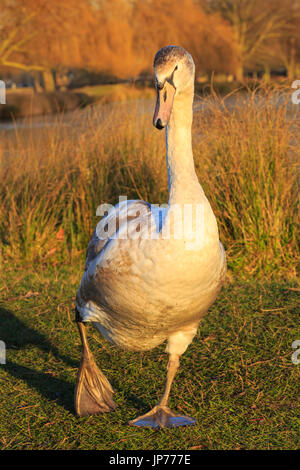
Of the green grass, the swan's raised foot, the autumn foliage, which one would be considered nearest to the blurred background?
the autumn foliage

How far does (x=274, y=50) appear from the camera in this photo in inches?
1378

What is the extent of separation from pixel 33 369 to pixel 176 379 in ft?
3.51

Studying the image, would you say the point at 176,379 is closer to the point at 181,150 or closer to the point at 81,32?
the point at 181,150

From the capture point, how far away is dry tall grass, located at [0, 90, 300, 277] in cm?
541

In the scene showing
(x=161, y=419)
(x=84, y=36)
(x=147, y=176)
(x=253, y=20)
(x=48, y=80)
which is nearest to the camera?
(x=161, y=419)

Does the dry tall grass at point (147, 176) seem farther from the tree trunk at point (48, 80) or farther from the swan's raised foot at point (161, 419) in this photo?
the tree trunk at point (48, 80)

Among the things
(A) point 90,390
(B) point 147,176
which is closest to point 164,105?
(A) point 90,390

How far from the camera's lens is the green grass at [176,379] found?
295 cm

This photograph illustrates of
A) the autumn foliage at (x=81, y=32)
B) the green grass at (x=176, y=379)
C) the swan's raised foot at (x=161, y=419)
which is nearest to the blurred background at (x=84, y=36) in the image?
the autumn foliage at (x=81, y=32)

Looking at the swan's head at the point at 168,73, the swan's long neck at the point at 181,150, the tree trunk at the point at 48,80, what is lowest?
the swan's long neck at the point at 181,150

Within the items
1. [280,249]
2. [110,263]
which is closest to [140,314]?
[110,263]

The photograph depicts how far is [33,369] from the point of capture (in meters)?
3.77

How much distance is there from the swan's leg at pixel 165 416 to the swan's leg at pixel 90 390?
0.85ft
